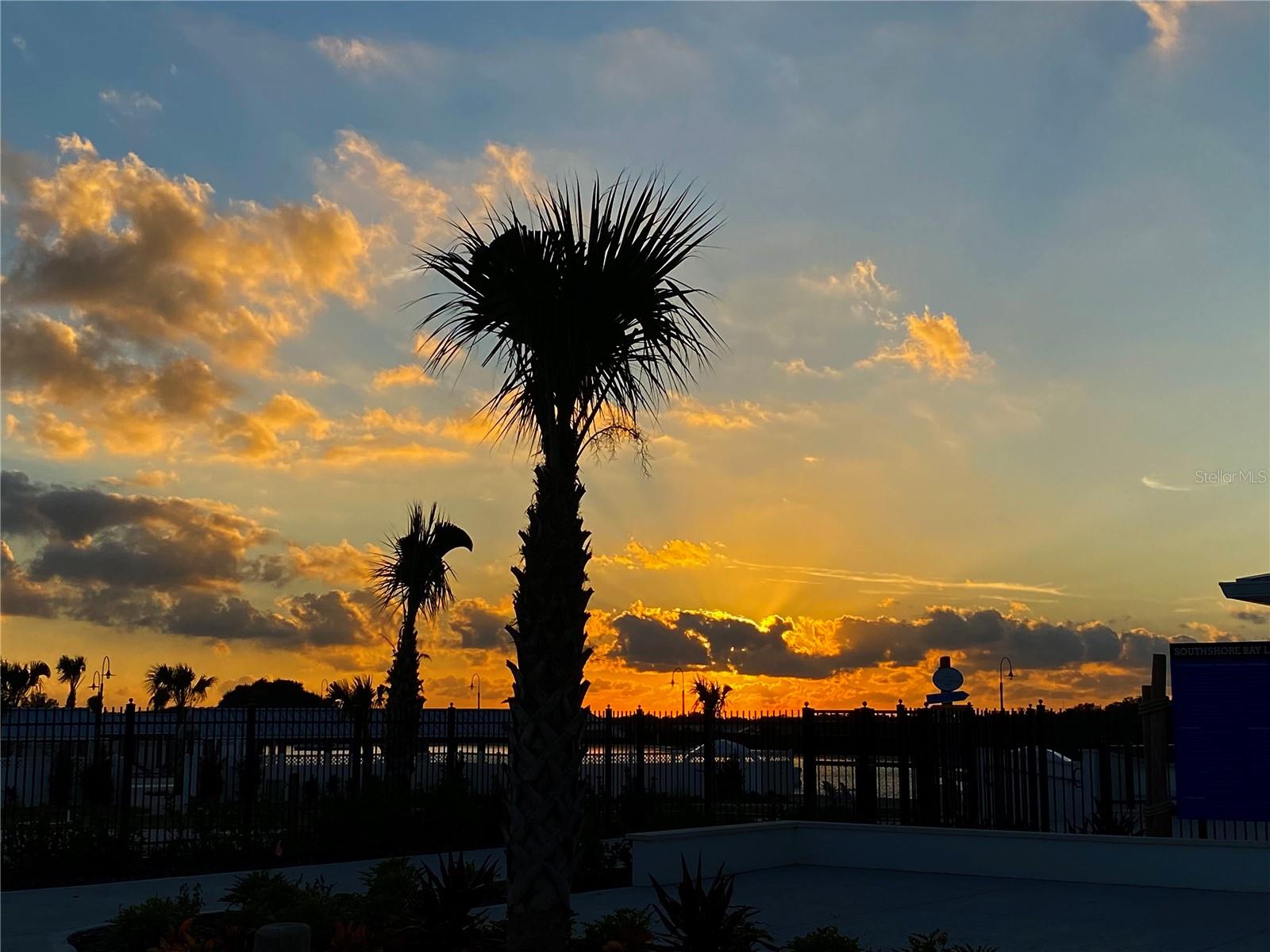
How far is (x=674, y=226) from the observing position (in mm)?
10539

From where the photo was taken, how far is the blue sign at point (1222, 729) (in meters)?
15.4

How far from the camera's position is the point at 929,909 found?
1414 centimetres

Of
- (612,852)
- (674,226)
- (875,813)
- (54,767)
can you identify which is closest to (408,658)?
(612,852)

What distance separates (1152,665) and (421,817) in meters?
12.0

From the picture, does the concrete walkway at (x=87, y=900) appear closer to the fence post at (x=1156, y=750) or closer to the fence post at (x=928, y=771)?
the fence post at (x=928, y=771)

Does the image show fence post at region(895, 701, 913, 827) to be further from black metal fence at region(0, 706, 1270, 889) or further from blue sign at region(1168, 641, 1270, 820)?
blue sign at region(1168, 641, 1270, 820)

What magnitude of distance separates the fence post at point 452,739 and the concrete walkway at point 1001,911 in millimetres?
8637

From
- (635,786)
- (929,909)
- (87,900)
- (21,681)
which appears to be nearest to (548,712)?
(929,909)

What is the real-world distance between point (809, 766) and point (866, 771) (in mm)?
1123

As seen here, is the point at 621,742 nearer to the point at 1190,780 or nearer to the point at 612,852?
the point at 612,852

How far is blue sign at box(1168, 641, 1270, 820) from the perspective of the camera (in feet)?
50.5

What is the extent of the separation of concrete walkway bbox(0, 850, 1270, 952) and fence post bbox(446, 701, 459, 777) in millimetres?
6300

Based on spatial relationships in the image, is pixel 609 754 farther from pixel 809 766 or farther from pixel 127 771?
pixel 127 771

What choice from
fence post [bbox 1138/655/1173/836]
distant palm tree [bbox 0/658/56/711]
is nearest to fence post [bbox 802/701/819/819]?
fence post [bbox 1138/655/1173/836]
